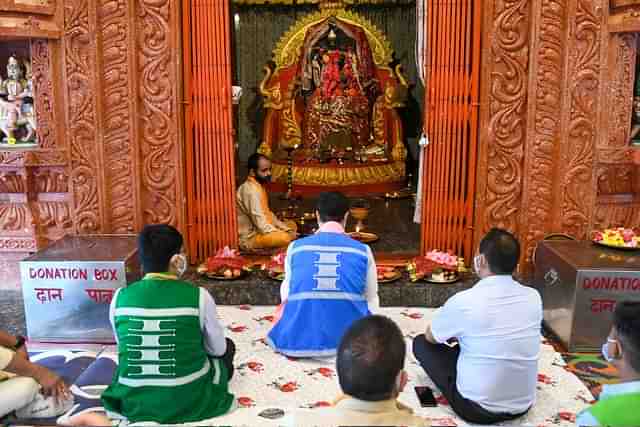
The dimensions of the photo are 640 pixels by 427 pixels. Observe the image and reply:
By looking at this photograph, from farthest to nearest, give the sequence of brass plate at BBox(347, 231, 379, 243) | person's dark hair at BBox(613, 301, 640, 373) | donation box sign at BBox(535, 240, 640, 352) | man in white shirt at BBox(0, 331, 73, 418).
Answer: brass plate at BBox(347, 231, 379, 243) < donation box sign at BBox(535, 240, 640, 352) < man in white shirt at BBox(0, 331, 73, 418) < person's dark hair at BBox(613, 301, 640, 373)

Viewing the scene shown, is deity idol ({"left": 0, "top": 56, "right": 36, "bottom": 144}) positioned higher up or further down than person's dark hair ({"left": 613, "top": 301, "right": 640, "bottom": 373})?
higher up

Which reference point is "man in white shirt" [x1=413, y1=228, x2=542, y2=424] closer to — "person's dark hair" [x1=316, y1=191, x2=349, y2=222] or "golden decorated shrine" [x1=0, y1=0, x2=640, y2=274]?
"person's dark hair" [x1=316, y1=191, x2=349, y2=222]

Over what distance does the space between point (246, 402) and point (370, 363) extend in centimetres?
208

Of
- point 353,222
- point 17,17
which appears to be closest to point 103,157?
point 17,17

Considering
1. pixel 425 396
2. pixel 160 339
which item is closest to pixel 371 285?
pixel 425 396

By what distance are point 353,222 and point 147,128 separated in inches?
107

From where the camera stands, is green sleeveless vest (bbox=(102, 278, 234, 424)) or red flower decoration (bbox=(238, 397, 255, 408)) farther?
red flower decoration (bbox=(238, 397, 255, 408))

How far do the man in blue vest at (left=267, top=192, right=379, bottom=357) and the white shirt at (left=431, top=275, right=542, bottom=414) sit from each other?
2.68 feet

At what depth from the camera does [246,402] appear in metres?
3.97

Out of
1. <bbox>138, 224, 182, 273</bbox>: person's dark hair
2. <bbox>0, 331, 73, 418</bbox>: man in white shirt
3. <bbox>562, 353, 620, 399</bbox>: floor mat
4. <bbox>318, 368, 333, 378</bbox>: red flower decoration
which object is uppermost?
<bbox>138, 224, 182, 273</bbox>: person's dark hair

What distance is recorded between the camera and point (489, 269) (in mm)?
3488

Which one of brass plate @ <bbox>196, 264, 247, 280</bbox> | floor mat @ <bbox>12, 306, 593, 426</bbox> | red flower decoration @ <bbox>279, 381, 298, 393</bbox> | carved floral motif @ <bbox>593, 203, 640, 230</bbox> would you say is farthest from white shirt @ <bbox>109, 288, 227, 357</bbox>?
carved floral motif @ <bbox>593, 203, 640, 230</bbox>

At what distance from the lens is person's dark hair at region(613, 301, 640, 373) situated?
8.41ft

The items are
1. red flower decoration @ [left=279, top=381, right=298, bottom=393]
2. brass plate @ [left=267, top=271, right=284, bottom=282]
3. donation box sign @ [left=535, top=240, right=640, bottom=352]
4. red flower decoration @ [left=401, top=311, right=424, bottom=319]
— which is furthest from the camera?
brass plate @ [left=267, top=271, right=284, bottom=282]
